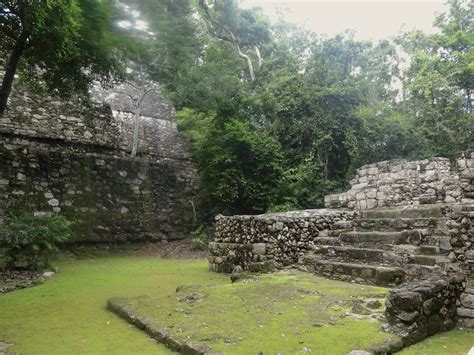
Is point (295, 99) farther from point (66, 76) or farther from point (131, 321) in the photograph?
point (131, 321)

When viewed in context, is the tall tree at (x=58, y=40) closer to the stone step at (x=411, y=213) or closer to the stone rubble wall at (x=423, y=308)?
the stone rubble wall at (x=423, y=308)

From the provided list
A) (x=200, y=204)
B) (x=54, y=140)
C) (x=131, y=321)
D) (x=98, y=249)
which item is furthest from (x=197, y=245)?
(x=131, y=321)

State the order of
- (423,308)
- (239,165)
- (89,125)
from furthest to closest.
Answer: (89,125)
(239,165)
(423,308)

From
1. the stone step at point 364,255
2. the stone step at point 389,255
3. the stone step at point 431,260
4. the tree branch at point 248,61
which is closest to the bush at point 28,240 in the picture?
the stone step at point 364,255

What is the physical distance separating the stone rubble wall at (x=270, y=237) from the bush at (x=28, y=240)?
3.50 meters

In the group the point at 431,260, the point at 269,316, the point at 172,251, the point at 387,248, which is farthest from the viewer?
the point at 172,251

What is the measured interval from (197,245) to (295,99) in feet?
20.1

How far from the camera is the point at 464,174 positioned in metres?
6.19

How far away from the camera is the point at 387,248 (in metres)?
5.71

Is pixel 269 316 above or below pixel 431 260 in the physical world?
below

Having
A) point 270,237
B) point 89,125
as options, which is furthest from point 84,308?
point 89,125

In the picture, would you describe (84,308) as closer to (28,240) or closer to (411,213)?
(28,240)

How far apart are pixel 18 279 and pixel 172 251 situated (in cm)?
492

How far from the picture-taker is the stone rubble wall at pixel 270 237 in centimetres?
680
